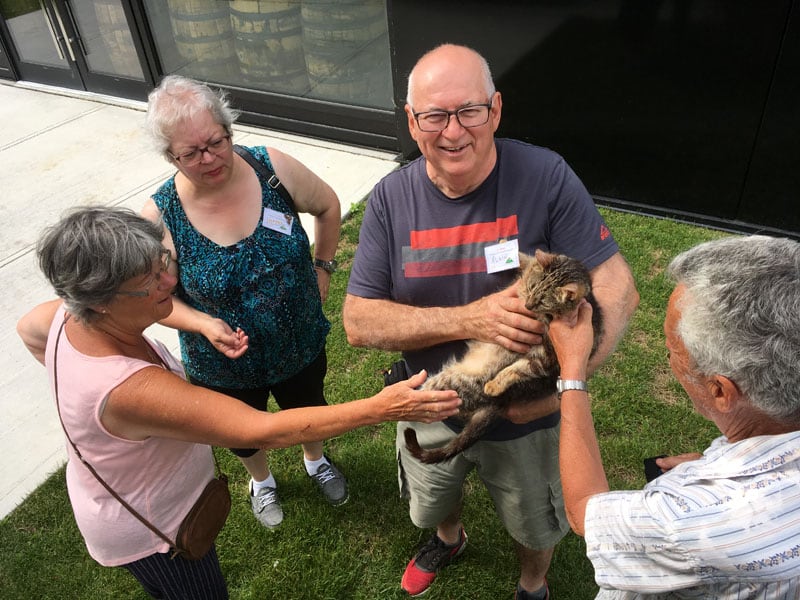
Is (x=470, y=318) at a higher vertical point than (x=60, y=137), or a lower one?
higher

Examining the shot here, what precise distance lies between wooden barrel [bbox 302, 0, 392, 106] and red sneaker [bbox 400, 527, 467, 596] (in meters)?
5.31

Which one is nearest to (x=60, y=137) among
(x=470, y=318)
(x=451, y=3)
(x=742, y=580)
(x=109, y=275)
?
(x=451, y=3)

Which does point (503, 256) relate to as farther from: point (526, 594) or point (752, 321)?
point (526, 594)

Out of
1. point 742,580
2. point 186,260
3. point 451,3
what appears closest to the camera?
point 742,580

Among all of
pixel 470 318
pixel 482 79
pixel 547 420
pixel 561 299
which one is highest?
pixel 482 79

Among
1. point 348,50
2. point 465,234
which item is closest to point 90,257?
point 465,234

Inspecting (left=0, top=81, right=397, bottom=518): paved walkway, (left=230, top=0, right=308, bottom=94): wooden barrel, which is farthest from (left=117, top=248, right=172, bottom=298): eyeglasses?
(left=230, top=0, right=308, bottom=94): wooden barrel

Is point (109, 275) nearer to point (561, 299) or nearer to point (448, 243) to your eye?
point (448, 243)

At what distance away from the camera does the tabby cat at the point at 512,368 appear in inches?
83.0

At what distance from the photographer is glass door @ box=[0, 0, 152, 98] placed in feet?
26.7

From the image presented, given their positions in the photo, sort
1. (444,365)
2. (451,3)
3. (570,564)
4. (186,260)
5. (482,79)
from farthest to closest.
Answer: (451,3) < (570,564) < (186,260) < (444,365) < (482,79)

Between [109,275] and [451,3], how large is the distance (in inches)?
190

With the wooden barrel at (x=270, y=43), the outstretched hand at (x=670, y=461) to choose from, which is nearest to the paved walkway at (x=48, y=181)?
the wooden barrel at (x=270, y=43)

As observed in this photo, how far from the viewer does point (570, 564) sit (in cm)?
321
